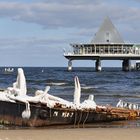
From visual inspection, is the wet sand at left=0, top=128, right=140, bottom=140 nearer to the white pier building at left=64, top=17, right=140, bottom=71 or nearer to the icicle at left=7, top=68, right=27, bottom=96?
the icicle at left=7, top=68, right=27, bottom=96

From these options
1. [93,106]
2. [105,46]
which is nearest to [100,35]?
[105,46]

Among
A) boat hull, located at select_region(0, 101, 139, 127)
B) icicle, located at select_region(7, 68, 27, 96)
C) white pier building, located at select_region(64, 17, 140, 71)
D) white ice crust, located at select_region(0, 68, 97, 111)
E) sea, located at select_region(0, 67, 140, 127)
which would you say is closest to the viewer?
white ice crust, located at select_region(0, 68, 97, 111)

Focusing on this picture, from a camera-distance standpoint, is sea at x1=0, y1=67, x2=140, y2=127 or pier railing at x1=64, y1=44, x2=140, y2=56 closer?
sea at x1=0, y1=67, x2=140, y2=127

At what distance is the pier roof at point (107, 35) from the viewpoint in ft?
391

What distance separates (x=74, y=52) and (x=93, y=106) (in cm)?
9282

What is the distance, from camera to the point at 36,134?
41.0 feet

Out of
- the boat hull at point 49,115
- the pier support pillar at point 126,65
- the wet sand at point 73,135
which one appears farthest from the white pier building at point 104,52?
the wet sand at point 73,135

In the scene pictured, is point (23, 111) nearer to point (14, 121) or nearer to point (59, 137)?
point (14, 121)

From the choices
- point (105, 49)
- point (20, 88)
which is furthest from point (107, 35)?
point (20, 88)

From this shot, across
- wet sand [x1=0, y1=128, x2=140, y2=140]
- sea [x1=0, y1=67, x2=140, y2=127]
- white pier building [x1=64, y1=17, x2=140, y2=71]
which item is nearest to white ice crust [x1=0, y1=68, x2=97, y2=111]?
sea [x1=0, y1=67, x2=140, y2=127]

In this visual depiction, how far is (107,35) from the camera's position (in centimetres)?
12225

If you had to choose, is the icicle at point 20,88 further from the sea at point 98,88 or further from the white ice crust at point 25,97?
the sea at point 98,88

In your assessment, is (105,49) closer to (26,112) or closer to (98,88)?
(98,88)

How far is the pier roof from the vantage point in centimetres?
11912
